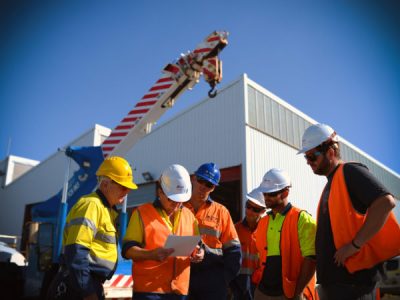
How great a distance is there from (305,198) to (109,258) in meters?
12.8

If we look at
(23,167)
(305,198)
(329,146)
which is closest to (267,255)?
(329,146)

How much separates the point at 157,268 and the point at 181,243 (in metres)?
0.33

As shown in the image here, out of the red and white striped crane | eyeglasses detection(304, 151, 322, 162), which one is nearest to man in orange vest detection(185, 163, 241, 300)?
eyeglasses detection(304, 151, 322, 162)

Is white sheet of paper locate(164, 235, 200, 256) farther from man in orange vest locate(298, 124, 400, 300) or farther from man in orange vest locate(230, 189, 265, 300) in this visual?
man in orange vest locate(230, 189, 265, 300)

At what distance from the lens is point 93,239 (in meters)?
2.65

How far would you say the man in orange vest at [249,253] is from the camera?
4.24m

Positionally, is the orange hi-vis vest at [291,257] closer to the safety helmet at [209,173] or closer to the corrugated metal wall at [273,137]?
the safety helmet at [209,173]

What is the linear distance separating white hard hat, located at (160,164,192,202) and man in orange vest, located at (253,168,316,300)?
39.8 inches

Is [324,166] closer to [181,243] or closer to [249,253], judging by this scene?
[181,243]

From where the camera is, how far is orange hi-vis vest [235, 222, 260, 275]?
4250mm

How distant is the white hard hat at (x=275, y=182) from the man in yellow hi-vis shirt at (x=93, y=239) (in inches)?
55.1

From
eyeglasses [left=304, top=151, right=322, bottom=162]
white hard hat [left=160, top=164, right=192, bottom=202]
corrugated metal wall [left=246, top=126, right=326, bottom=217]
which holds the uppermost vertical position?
corrugated metal wall [left=246, top=126, right=326, bottom=217]

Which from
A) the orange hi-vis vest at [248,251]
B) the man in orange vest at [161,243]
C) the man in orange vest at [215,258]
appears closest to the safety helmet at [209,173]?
the man in orange vest at [215,258]

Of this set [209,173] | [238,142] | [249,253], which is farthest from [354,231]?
[238,142]
